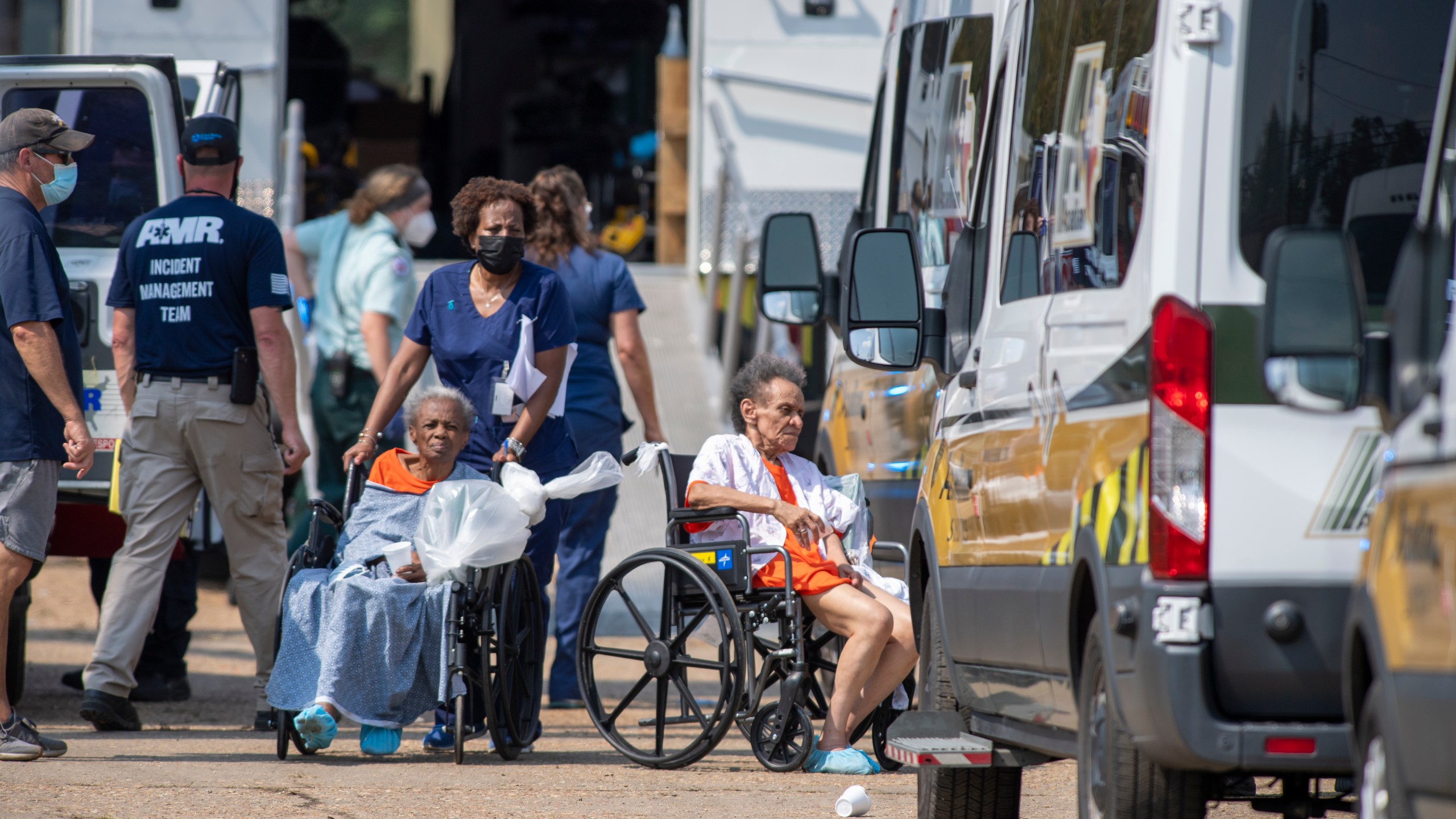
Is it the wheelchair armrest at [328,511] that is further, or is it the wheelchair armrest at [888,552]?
the wheelchair armrest at [888,552]

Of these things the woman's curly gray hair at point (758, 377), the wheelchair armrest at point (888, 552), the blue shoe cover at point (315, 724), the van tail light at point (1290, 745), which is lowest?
A: the blue shoe cover at point (315, 724)

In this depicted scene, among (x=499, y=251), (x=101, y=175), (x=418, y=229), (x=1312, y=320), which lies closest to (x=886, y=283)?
(x=499, y=251)

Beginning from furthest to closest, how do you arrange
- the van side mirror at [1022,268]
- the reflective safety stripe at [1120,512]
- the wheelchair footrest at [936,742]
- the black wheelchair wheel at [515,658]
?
the black wheelchair wheel at [515,658], the wheelchair footrest at [936,742], the van side mirror at [1022,268], the reflective safety stripe at [1120,512]

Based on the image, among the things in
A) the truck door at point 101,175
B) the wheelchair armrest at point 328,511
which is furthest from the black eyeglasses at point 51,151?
the wheelchair armrest at point 328,511

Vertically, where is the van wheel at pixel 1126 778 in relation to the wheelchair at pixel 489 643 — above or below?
above

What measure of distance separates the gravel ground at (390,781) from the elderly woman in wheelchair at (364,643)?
0.17 m

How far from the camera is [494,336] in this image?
22.2 ft

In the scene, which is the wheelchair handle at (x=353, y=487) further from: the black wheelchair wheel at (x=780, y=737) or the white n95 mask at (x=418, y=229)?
the white n95 mask at (x=418, y=229)

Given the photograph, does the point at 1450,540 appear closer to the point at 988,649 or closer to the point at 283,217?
the point at 988,649

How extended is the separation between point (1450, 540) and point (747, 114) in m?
13.2

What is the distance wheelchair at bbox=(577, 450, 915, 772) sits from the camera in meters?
6.06

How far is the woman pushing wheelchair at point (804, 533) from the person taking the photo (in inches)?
243

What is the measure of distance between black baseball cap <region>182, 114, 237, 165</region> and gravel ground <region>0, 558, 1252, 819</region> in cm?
199

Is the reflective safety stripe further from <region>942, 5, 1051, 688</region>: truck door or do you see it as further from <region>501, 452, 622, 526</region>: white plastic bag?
<region>501, 452, 622, 526</region>: white plastic bag
